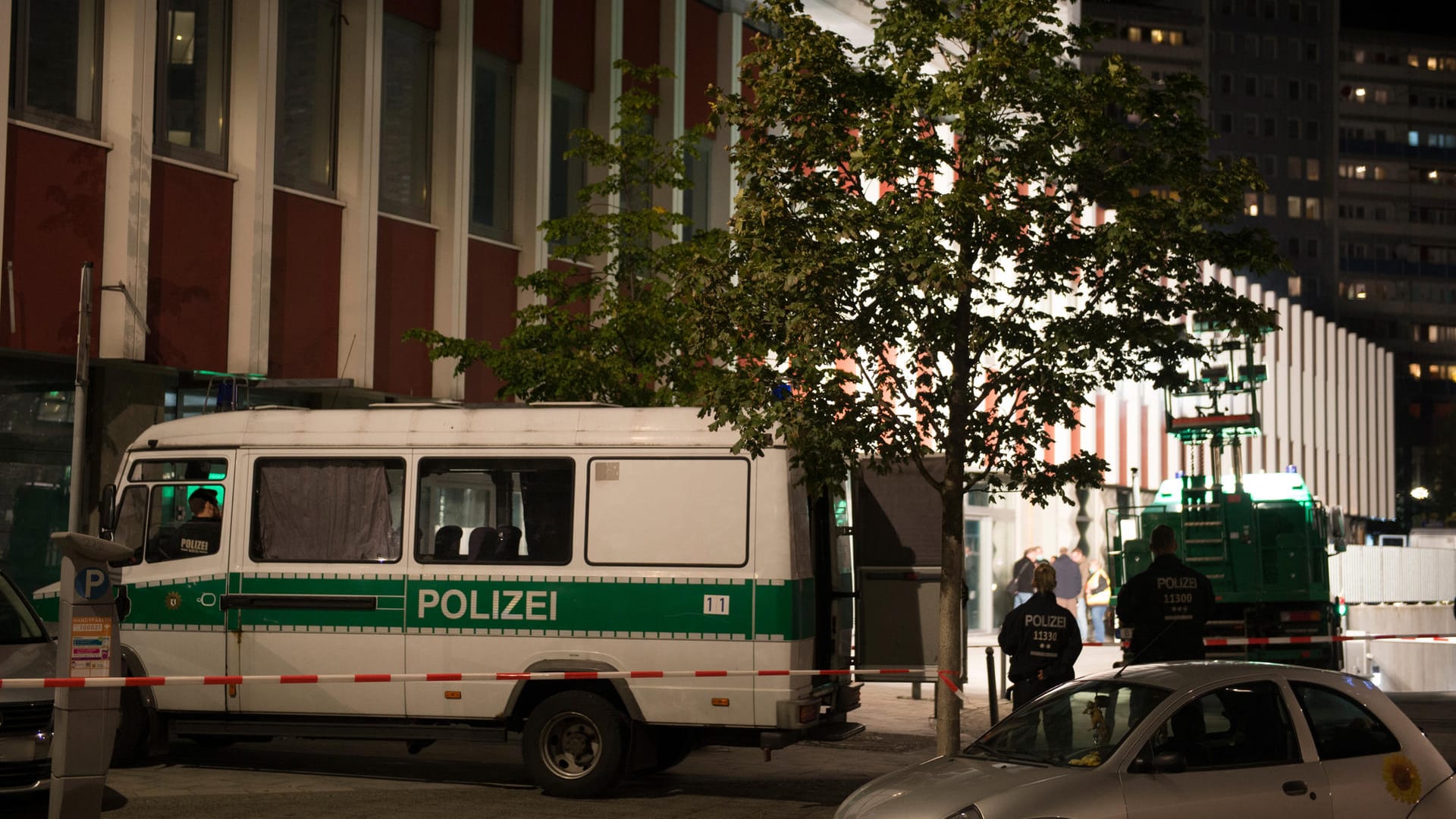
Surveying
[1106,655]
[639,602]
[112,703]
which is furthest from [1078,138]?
[1106,655]

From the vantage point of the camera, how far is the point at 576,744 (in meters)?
12.5

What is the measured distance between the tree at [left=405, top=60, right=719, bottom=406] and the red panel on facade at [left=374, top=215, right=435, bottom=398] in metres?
1.99

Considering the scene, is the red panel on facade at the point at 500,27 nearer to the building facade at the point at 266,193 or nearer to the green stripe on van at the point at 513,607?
the building facade at the point at 266,193

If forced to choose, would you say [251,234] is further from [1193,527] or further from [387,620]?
[1193,527]

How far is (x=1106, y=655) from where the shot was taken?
30.4m

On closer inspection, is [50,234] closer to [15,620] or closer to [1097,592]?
[15,620]

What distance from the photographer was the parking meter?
10117mm

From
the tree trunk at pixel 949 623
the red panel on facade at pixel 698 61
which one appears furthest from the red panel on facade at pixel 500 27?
the tree trunk at pixel 949 623

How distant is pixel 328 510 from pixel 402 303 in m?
8.26

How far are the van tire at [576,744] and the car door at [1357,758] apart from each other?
5.43 metres

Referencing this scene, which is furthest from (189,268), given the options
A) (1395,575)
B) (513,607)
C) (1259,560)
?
(1395,575)

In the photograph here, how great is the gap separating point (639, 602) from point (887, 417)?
2.25m

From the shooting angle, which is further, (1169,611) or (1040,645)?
(1169,611)

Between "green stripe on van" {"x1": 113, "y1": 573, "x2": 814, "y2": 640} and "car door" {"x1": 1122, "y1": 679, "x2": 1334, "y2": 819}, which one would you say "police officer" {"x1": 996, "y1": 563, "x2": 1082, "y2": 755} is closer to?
"green stripe on van" {"x1": 113, "y1": 573, "x2": 814, "y2": 640}
